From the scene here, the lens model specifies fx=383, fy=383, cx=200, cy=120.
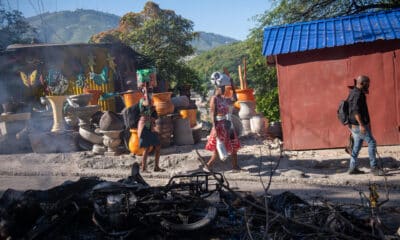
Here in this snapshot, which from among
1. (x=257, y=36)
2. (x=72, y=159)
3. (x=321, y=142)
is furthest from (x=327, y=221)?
(x=257, y=36)

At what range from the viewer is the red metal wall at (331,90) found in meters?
8.80

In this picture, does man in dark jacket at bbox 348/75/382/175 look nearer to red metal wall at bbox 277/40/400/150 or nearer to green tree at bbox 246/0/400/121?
red metal wall at bbox 277/40/400/150

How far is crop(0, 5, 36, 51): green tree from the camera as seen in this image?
783cm

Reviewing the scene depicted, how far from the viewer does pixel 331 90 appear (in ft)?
30.0

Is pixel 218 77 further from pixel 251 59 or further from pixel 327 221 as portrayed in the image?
pixel 251 59

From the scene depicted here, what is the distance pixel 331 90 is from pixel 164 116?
4.19 meters

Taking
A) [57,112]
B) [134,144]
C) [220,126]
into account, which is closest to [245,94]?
[134,144]

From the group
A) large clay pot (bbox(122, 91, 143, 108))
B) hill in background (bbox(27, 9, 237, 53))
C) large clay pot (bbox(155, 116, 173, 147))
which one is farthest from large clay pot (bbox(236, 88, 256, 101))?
hill in background (bbox(27, 9, 237, 53))

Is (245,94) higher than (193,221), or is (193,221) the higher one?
(245,94)

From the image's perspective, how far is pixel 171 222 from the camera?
4.12m

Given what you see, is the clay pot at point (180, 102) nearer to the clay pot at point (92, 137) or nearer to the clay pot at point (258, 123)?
the clay pot at point (258, 123)

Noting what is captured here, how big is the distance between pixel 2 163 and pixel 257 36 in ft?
30.2

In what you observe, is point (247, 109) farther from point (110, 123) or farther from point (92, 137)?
point (92, 137)

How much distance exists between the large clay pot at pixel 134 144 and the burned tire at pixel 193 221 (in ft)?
17.6
